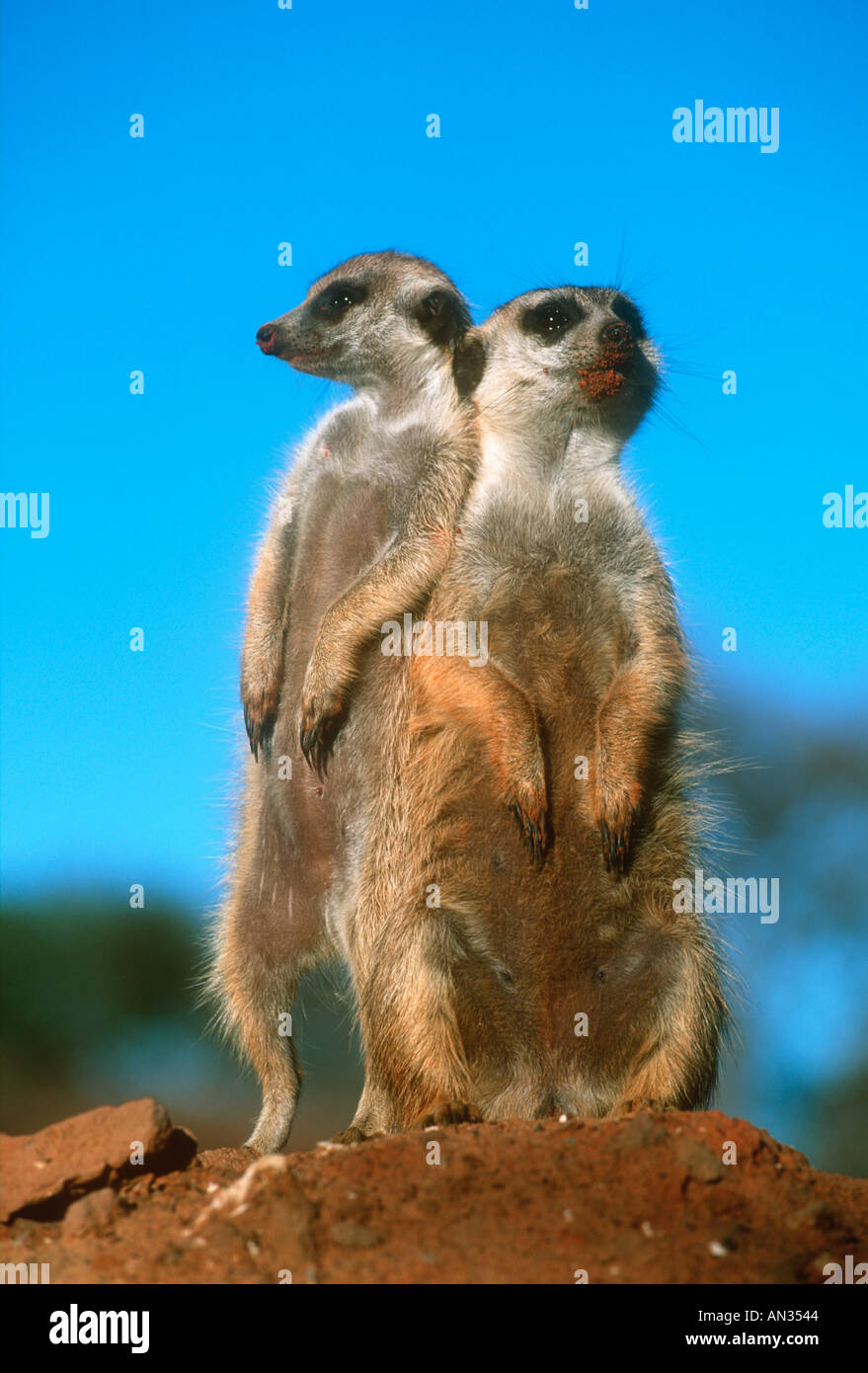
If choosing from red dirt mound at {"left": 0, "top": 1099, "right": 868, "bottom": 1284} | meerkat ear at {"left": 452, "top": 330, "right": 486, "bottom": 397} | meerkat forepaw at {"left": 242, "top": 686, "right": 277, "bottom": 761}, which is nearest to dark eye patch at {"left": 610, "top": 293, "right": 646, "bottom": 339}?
meerkat ear at {"left": 452, "top": 330, "right": 486, "bottom": 397}

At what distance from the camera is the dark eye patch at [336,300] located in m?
5.89

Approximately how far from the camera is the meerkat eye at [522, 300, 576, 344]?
5.81 meters

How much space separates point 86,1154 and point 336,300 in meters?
3.87

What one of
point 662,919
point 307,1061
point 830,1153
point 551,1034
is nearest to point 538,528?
point 662,919

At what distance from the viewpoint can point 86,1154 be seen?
3.53 metres

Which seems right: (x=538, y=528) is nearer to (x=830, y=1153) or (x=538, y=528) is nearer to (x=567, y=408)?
(x=567, y=408)

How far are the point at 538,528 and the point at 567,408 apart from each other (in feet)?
1.90

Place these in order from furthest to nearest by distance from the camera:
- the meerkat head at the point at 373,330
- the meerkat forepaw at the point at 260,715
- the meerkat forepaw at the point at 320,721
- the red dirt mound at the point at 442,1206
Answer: the meerkat head at the point at 373,330 < the meerkat forepaw at the point at 260,715 < the meerkat forepaw at the point at 320,721 < the red dirt mound at the point at 442,1206

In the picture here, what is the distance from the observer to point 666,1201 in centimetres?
318

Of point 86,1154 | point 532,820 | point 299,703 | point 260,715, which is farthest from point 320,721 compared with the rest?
point 86,1154

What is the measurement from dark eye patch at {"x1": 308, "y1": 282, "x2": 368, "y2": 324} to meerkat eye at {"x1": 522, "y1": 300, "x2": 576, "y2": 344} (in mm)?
792

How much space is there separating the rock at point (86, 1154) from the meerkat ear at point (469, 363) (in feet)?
11.6

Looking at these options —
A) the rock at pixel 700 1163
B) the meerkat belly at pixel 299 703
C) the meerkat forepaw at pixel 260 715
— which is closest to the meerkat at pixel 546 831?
the meerkat belly at pixel 299 703

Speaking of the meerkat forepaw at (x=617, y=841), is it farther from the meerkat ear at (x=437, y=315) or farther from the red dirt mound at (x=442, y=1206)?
the meerkat ear at (x=437, y=315)
